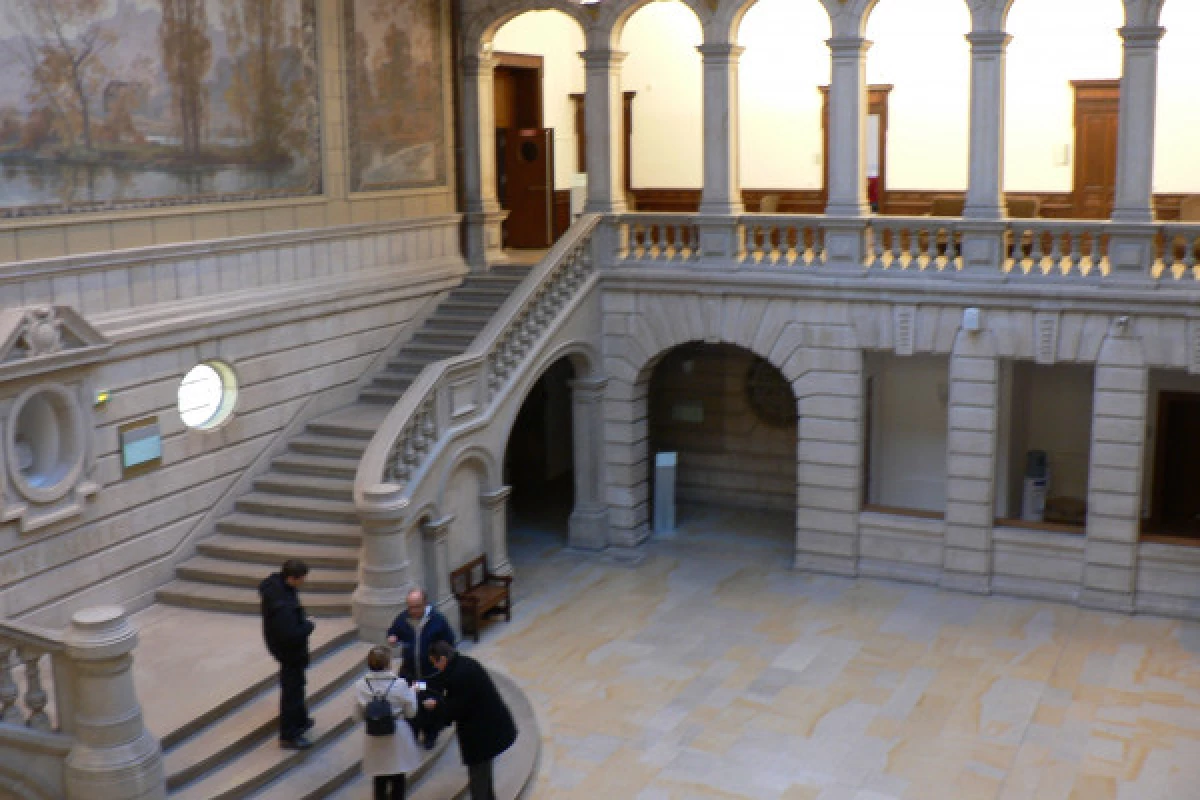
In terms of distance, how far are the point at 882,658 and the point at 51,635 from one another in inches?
348

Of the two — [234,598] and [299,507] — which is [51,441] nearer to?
[234,598]

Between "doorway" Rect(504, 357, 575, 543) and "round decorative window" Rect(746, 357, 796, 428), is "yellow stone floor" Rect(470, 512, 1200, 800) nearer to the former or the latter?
"round decorative window" Rect(746, 357, 796, 428)

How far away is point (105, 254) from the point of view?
13656mm

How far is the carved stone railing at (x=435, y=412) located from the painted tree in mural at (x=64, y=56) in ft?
14.1

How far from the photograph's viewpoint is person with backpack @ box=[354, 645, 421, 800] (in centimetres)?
1055

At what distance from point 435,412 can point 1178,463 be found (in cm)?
1004

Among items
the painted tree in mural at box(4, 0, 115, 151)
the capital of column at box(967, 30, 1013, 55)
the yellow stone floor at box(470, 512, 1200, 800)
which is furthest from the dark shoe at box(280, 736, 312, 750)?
the capital of column at box(967, 30, 1013, 55)

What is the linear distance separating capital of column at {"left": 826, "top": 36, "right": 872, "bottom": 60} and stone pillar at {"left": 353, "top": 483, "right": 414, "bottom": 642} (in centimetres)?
796

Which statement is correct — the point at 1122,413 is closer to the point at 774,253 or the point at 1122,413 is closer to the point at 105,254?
the point at 774,253

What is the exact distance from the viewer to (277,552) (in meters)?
15.0

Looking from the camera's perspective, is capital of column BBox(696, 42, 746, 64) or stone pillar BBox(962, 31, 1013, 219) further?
capital of column BBox(696, 42, 746, 64)

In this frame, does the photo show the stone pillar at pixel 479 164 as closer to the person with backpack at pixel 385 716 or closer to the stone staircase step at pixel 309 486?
the stone staircase step at pixel 309 486

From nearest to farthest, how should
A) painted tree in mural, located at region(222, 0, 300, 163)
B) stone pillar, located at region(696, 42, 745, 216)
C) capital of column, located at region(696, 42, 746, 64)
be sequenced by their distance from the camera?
painted tree in mural, located at region(222, 0, 300, 163) → capital of column, located at region(696, 42, 746, 64) → stone pillar, located at region(696, 42, 745, 216)

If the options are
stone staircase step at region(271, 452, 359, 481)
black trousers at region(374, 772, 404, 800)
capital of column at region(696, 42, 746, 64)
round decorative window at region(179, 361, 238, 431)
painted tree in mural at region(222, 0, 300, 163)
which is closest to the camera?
black trousers at region(374, 772, 404, 800)
